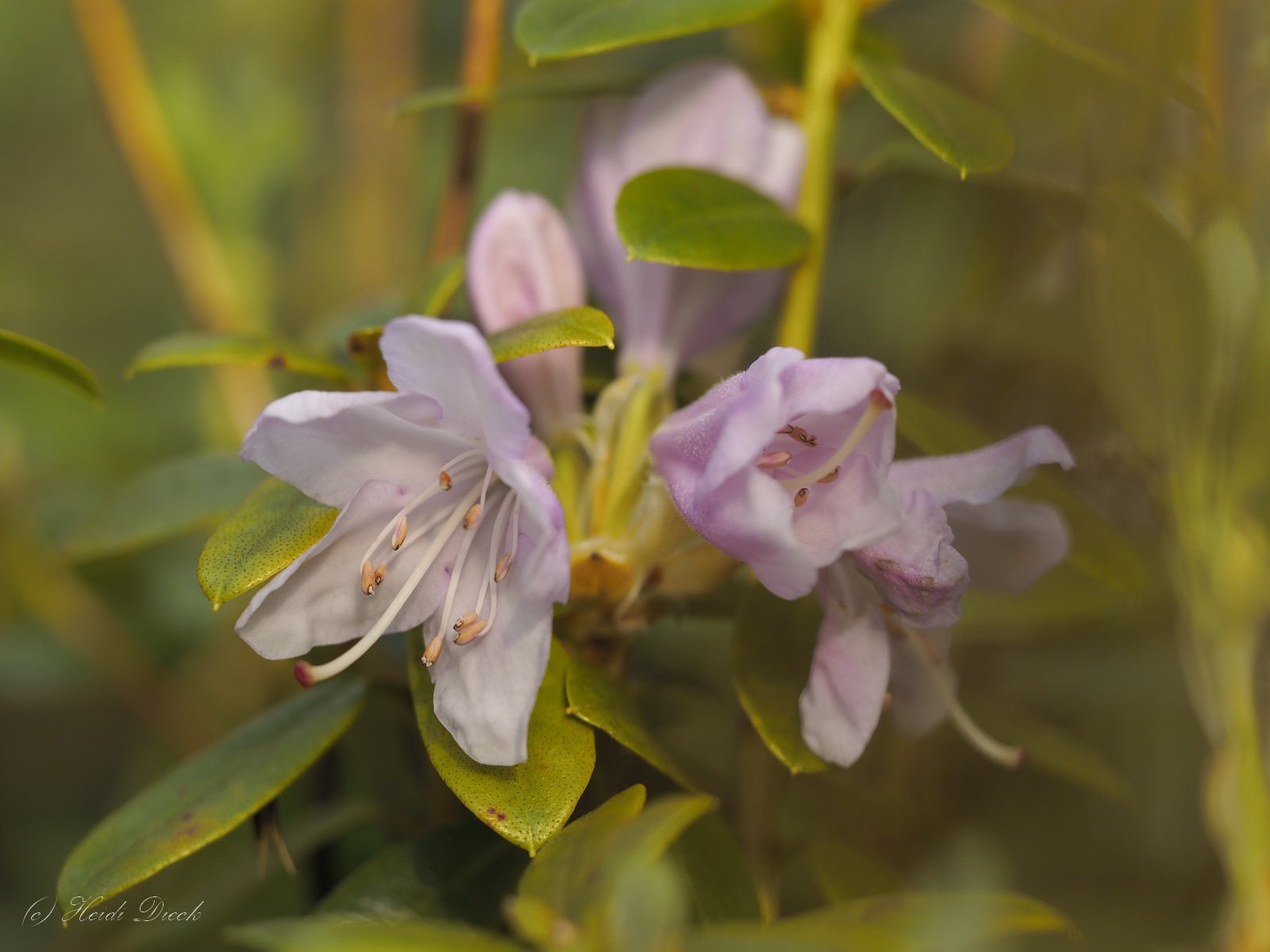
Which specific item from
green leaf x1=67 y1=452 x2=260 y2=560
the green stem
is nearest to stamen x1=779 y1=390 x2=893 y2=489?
the green stem

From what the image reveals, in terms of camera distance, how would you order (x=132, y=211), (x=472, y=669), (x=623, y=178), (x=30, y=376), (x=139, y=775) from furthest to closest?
1. (x=132, y=211)
2. (x=30, y=376)
3. (x=139, y=775)
4. (x=623, y=178)
5. (x=472, y=669)

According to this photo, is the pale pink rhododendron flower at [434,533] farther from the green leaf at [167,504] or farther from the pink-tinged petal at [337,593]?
the green leaf at [167,504]

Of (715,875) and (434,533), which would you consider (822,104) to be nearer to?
(434,533)

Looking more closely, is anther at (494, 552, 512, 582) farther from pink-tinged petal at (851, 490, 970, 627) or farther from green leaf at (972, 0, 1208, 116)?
green leaf at (972, 0, 1208, 116)

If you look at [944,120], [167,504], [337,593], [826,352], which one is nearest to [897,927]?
[337,593]

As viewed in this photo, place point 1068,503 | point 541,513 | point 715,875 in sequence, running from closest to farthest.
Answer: point 541,513
point 715,875
point 1068,503

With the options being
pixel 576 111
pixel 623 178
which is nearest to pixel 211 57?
pixel 576 111

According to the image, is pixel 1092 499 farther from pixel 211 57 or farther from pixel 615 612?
pixel 211 57
